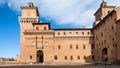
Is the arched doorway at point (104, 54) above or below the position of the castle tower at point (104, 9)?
below

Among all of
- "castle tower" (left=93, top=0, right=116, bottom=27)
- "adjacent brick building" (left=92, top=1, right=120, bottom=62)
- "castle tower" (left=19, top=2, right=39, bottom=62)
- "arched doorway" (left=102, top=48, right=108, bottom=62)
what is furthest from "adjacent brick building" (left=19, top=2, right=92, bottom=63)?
"arched doorway" (left=102, top=48, right=108, bottom=62)

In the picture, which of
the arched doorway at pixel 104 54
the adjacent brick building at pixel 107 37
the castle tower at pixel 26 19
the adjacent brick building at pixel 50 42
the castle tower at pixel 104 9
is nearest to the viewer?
the adjacent brick building at pixel 107 37

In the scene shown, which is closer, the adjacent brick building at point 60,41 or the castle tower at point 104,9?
the adjacent brick building at point 60,41

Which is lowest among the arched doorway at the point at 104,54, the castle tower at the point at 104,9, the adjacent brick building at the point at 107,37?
the arched doorway at the point at 104,54

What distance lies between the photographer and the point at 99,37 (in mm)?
57906

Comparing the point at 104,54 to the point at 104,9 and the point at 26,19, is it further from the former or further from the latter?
the point at 26,19

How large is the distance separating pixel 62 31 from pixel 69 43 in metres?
5.13

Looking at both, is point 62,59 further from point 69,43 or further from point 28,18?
point 28,18

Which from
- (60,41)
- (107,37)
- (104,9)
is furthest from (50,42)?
(104,9)

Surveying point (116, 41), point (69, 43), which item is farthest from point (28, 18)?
point (116, 41)

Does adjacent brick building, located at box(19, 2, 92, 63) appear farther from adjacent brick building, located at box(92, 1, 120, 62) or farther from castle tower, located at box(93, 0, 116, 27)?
castle tower, located at box(93, 0, 116, 27)

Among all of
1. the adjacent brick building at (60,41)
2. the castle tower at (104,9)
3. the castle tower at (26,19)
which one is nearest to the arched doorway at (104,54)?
the adjacent brick building at (60,41)

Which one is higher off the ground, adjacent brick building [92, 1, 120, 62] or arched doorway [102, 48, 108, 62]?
adjacent brick building [92, 1, 120, 62]

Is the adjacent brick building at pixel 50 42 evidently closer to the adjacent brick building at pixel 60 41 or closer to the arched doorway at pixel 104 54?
the adjacent brick building at pixel 60 41
